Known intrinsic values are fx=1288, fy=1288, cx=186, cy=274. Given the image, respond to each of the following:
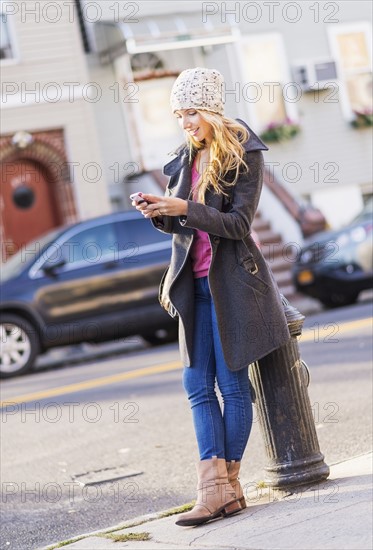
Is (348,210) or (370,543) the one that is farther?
(348,210)

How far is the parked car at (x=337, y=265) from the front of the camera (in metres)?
17.7

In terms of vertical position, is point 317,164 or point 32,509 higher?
point 317,164

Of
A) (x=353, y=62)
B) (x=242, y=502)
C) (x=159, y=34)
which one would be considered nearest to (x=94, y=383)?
(x=242, y=502)

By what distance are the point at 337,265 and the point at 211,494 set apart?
1243 centimetres

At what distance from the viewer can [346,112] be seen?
26406mm

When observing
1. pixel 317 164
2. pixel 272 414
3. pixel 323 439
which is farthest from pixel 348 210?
pixel 272 414

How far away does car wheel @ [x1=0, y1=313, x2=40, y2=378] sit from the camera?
15164mm

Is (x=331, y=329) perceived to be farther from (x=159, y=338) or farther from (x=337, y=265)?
(x=337, y=265)

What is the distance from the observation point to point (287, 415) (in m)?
5.97

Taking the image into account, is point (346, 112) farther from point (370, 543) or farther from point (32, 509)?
point (370, 543)

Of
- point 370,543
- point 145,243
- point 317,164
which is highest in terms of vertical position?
point 317,164

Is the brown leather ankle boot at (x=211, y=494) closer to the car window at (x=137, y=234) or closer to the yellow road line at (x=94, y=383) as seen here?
the yellow road line at (x=94, y=383)

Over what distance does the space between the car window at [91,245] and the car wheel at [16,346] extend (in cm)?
103

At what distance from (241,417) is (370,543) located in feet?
3.99
